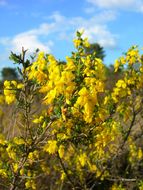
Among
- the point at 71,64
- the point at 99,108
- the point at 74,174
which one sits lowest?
the point at 74,174

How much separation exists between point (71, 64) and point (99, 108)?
1.24ft

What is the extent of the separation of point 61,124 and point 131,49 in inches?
102

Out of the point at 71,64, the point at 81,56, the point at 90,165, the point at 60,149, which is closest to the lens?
the point at 71,64

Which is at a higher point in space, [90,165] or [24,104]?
[24,104]

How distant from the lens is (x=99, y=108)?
3381 millimetres

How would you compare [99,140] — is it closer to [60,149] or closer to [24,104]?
[60,149]

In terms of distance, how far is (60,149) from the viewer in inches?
149

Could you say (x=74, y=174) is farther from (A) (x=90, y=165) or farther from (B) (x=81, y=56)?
(B) (x=81, y=56)

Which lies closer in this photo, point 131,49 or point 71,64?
point 71,64

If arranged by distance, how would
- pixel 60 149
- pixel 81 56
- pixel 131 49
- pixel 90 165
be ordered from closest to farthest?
pixel 81 56
pixel 60 149
pixel 131 49
pixel 90 165

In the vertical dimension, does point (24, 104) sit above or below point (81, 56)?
below

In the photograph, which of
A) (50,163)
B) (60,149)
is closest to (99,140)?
(60,149)

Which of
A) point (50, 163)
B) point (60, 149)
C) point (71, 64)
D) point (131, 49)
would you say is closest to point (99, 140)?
point (60, 149)

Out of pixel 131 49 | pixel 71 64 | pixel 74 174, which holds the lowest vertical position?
pixel 74 174
